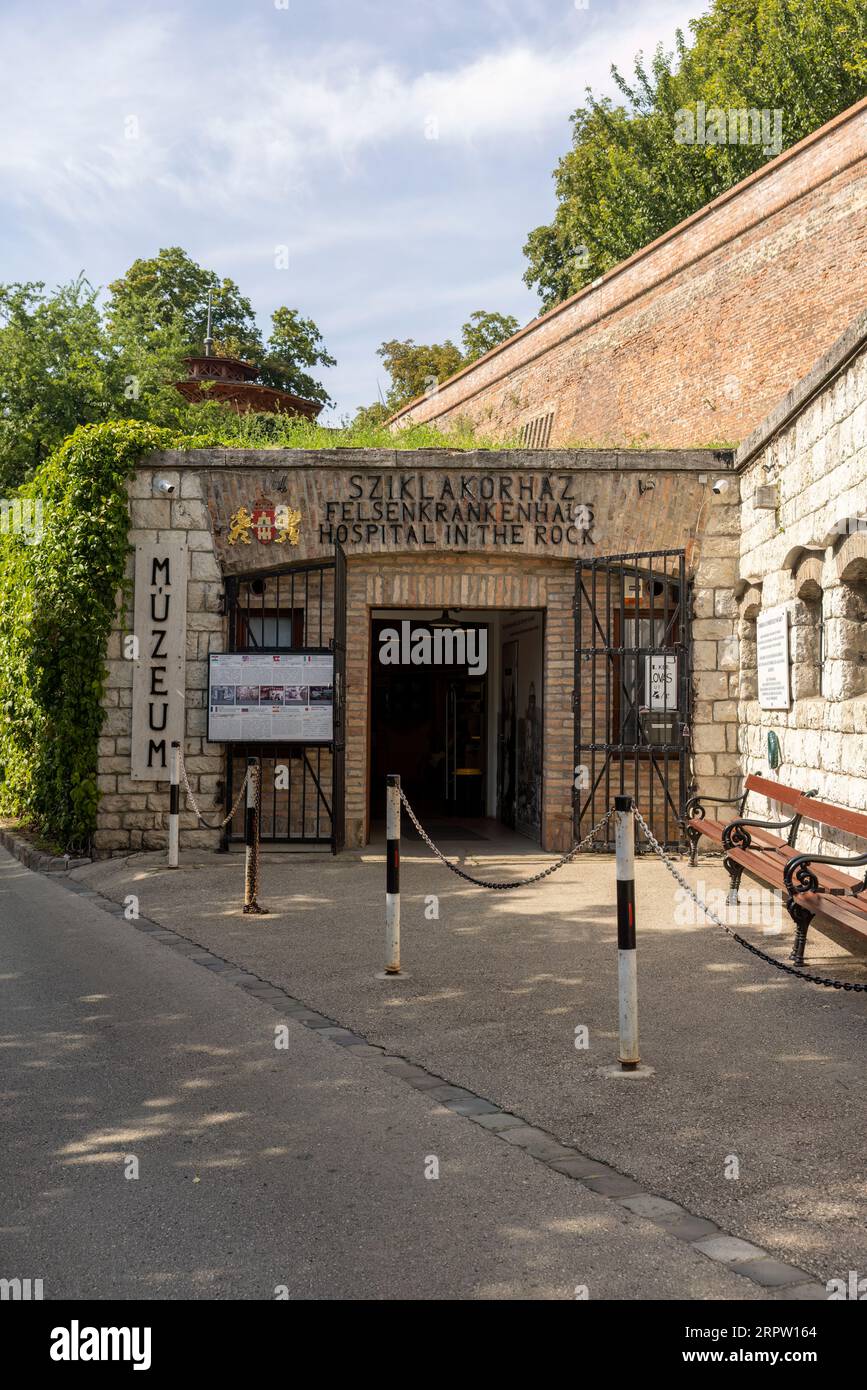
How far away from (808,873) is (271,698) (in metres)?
6.59

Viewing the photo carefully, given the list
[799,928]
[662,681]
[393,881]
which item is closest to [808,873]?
[799,928]

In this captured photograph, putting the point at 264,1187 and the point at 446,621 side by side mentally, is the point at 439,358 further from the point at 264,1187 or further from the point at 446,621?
the point at 264,1187

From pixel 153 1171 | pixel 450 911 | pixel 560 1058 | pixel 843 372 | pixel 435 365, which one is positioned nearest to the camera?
pixel 153 1171

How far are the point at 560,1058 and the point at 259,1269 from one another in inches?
90.5

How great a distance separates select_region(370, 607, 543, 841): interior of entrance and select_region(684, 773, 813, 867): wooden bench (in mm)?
2328

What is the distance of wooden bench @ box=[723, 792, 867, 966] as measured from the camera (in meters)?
6.41

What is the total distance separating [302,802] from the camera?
40.3 feet

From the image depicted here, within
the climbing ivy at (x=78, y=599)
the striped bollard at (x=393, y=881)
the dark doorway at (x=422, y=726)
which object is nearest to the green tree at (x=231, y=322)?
the dark doorway at (x=422, y=726)

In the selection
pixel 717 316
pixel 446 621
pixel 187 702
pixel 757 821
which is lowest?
pixel 757 821

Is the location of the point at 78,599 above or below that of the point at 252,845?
above

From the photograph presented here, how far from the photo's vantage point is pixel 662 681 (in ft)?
40.3
